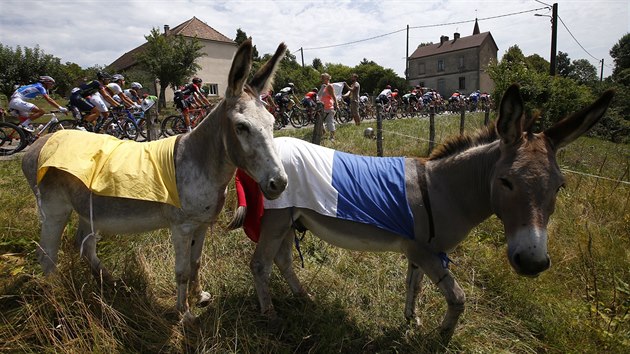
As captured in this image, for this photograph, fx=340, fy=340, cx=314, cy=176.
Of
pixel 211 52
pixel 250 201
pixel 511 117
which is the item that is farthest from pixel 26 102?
pixel 211 52

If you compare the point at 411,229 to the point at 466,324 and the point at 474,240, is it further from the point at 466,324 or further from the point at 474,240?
the point at 474,240

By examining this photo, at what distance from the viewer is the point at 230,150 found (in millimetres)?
2342

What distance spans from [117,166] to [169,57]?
87.9ft

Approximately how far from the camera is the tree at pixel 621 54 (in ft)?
144

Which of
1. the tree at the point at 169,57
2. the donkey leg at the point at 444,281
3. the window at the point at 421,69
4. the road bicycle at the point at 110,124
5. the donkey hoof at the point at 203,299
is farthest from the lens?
the window at the point at 421,69

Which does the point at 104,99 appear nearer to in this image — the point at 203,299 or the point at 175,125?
the point at 175,125

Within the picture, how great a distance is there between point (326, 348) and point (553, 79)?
1599 centimetres

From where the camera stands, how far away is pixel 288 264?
3.33 metres

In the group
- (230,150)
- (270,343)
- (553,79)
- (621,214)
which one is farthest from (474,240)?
(553,79)

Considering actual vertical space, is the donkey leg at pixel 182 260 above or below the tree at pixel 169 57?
below

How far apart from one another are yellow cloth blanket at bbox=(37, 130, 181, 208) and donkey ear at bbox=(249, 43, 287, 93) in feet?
2.83

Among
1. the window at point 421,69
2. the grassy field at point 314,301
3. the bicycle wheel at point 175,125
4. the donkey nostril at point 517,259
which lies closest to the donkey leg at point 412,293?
the grassy field at point 314,301

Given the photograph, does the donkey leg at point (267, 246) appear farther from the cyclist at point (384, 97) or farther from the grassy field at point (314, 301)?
the cyclist at point (384, 97)

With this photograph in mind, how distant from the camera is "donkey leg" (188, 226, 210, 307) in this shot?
298 cm
